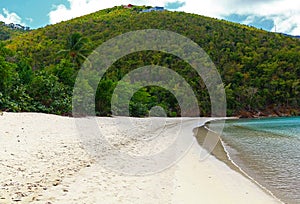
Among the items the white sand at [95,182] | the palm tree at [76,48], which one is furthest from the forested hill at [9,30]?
the white sand at [95,182]

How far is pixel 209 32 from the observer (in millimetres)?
72750

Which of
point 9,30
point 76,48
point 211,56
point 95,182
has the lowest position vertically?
point 95,182

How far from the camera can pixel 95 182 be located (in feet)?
19.0

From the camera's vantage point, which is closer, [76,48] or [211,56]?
[76,48]

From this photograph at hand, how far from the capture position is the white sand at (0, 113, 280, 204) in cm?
488

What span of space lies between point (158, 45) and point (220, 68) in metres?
14.2

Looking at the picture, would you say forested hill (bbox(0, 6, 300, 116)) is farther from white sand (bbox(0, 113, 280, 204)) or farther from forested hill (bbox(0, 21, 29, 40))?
white sand (bbox(0, 113, 280, 204))

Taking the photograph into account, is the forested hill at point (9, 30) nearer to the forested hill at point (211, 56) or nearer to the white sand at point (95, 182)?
the forested hill at point (211, 56)

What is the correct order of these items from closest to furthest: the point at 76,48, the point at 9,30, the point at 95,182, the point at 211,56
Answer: the point at 95,182, the point at 76,48, the point at 211,56, the point at 9,30

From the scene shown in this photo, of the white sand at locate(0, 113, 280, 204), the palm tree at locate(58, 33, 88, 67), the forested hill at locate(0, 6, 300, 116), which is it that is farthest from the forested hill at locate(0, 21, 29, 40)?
the white sand at locate(0, 113, 280, 204)

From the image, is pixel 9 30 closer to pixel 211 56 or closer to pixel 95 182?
pixel 211 56

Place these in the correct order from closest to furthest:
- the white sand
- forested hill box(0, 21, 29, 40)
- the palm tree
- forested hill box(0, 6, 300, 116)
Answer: the white sand
the palm tree
forested hill box(0, 6, 300, 116)
forested hill box(0, 21, 29, 40)

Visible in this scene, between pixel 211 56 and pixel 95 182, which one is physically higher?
pixel 211 56

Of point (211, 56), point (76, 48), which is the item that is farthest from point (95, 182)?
point (211, 56)
